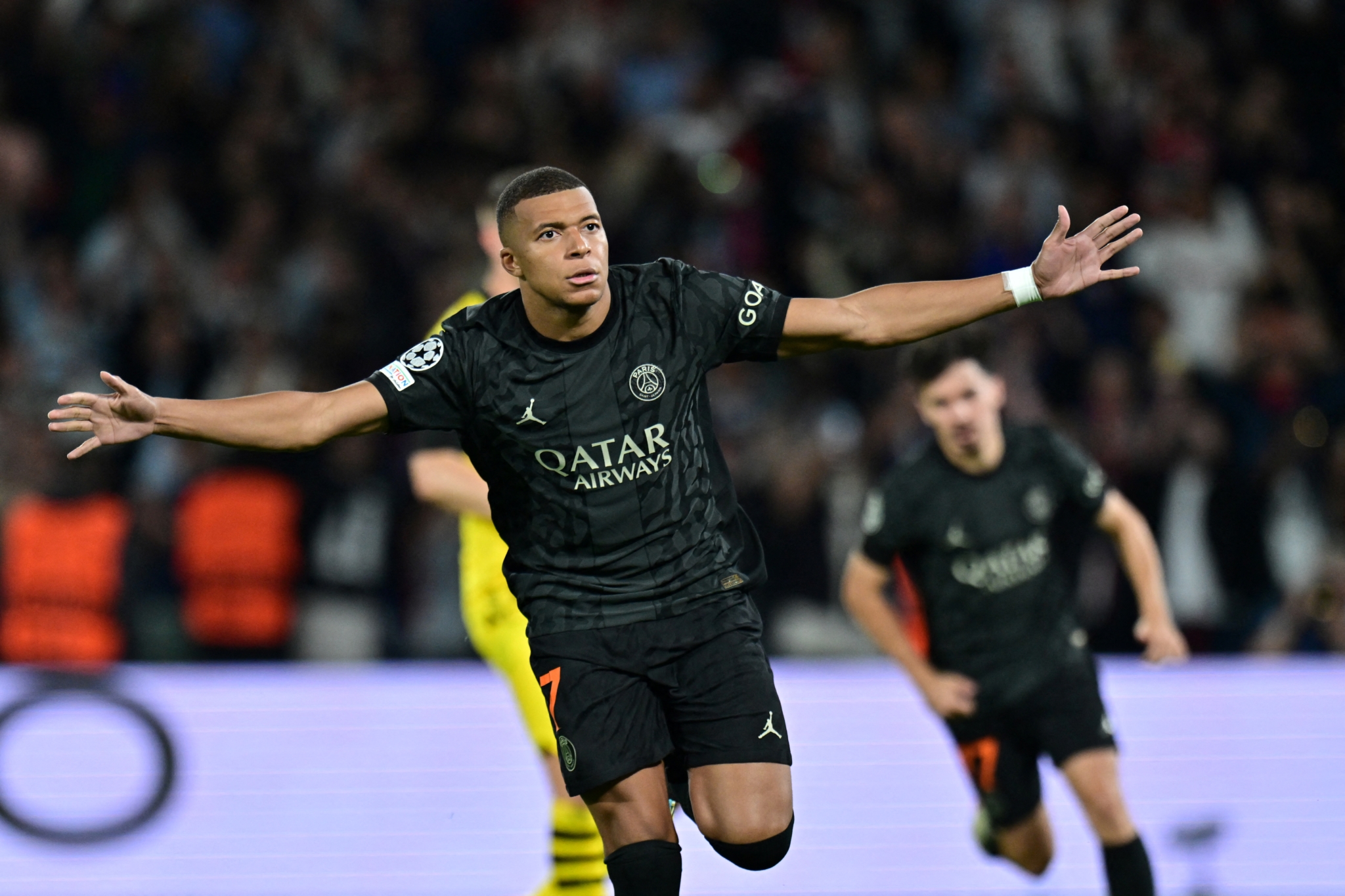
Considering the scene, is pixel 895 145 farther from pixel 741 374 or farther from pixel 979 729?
pixel 979 729

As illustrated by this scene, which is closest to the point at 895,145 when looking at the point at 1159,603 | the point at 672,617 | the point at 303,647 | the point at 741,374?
the point at 741,374

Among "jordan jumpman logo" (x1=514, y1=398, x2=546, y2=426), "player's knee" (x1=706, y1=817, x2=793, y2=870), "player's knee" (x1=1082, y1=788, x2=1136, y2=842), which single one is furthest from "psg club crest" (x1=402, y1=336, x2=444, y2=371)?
"player's knee" (x1=1082, y1=788, x2=1136, y2=842)

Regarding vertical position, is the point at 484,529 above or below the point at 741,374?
below

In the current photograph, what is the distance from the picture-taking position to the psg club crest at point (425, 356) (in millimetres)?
4215

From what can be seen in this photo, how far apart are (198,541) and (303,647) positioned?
732mm

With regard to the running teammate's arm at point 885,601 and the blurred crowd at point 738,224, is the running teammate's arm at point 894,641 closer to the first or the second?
the running teammate's arm at point 885,601

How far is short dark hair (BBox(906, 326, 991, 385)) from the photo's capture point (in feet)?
18.6

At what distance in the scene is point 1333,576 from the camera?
7.83 m

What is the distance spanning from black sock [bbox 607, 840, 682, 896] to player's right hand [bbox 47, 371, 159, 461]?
1512 mm

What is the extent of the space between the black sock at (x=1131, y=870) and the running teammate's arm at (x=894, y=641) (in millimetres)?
641

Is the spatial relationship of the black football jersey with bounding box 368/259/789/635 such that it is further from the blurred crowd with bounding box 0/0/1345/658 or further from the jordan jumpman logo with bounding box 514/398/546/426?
the blurred crowd with bounding box 0/0/1345/658

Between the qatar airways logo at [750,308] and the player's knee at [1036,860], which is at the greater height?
the qatar airways logo at [750,308]

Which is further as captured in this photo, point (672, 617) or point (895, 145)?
point (895, 145)

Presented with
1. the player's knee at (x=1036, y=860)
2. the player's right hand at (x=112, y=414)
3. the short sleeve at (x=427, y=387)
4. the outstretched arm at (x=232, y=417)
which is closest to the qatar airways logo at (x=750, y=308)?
the short sleeve at (x=427, y=387)
